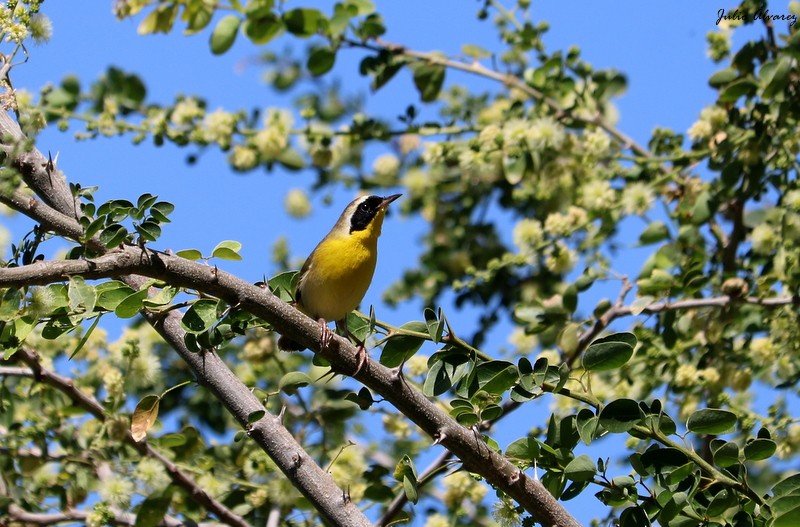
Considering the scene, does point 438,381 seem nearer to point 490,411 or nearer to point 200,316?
point 490,411

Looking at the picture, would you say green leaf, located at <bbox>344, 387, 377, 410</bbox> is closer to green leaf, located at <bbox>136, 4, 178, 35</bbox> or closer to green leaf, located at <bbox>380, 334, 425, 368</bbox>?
green leaf, located at <bbox>380, 334, 425, 368</bbox>

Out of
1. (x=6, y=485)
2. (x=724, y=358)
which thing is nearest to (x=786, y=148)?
(x=724, y=358)

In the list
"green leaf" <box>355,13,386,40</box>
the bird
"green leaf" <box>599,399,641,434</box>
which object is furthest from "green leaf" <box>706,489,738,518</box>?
"green leaf" <box>355,13,386,40</box>

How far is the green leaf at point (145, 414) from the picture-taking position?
2607mm

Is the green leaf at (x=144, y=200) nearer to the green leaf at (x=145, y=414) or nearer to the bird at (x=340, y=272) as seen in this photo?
the green leaf at (x=145, y=414)

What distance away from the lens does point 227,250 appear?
94.0 inches

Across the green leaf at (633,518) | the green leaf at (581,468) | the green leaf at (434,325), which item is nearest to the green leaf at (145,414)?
the green leaf at (434,325)

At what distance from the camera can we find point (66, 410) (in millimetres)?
4109

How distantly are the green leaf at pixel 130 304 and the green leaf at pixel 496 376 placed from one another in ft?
2.45

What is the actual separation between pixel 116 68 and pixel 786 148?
3142 millimetres

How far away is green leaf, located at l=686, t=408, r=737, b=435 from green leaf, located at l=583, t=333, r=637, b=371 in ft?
0.64

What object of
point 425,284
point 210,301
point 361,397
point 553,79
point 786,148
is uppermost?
point 425,284

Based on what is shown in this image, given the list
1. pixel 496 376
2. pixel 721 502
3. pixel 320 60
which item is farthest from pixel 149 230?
pixel 320 60

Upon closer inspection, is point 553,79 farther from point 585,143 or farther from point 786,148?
point 786,148
